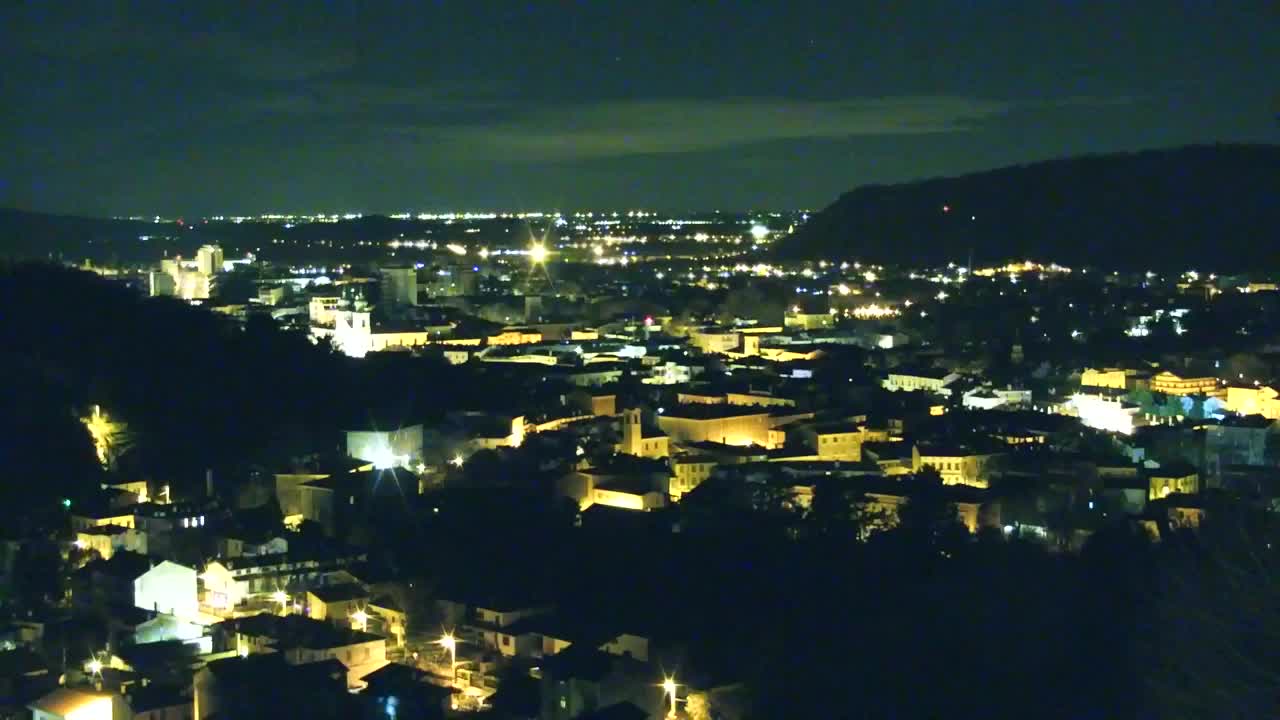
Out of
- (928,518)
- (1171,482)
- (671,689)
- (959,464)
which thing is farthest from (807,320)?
(671,689)

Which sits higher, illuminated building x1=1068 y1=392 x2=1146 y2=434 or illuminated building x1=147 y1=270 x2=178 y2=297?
illuminated building x1=147 y1=270 x2=178 y2=297

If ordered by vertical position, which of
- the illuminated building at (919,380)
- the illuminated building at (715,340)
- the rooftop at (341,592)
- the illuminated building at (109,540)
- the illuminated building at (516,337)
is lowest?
the rooftop at (341,592)

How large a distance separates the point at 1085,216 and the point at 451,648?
39463 millimetres

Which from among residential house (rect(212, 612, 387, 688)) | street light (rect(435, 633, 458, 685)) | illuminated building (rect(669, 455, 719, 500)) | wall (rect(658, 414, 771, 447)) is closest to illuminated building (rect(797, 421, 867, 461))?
wall (rect(658, 414, 771, 447))

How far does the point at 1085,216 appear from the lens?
4638 centimetres

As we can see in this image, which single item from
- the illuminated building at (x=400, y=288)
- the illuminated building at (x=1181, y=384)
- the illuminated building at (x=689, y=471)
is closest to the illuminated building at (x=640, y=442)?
the illuminated building at (x=689, y=471)

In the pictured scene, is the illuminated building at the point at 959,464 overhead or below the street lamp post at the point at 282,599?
overhead

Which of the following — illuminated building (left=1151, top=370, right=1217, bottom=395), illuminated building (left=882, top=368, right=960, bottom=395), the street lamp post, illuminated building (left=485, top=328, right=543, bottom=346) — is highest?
Answer: illuminated building (left=485, top=328, right=543, bottom=346)

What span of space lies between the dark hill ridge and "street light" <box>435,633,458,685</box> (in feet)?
107

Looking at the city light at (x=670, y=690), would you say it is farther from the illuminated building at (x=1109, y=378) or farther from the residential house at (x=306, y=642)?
the illuminated building at (x=1109, y=378)

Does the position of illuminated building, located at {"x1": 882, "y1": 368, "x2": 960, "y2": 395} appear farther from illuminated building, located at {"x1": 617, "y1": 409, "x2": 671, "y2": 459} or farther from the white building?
the white building

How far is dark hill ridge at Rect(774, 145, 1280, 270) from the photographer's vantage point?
135 feet

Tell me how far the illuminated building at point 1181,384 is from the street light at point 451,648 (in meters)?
13.0

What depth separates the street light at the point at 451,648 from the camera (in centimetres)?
893
